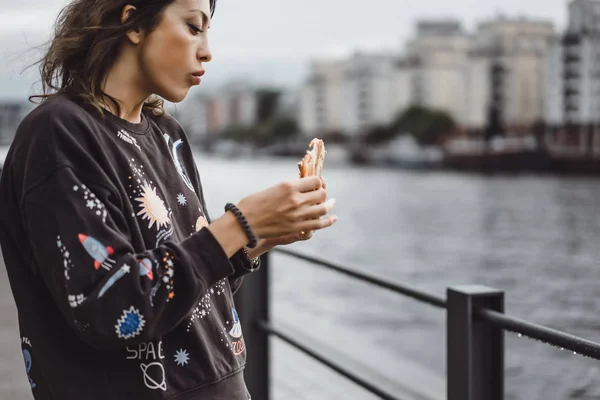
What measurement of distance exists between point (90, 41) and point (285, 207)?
39cm

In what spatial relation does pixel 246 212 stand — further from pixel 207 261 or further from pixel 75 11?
pixel 75 11

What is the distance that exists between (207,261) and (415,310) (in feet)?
51.7

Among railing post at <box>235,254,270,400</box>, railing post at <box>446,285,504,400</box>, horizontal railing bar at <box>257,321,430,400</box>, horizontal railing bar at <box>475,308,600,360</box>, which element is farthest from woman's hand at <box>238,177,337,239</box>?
railing post at <box>235,254,270,400</box>

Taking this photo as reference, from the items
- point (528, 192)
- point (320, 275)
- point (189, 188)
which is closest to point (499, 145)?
point (528, 192)

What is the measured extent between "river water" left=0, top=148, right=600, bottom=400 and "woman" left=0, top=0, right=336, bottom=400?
1658mm

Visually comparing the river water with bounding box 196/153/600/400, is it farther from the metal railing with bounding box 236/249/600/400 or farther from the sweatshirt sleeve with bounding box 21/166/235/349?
the sweatshirt sleeve with bounding box 21/166/235/349

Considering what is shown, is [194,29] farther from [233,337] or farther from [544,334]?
[544,334]

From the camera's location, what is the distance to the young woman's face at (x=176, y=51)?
1210 mm

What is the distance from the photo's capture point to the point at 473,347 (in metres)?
2.32

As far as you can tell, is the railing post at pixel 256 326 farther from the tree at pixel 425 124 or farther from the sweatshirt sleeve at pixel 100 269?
the tree at pixel 425 124

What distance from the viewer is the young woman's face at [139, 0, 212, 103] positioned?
1210 millimetres

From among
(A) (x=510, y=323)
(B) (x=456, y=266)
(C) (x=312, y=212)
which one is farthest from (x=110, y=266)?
(B) (x=456, y=266)

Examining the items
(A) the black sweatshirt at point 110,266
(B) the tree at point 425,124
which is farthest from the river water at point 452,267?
(B) the tree at point 425,124

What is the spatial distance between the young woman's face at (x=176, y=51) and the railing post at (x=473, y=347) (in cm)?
126
